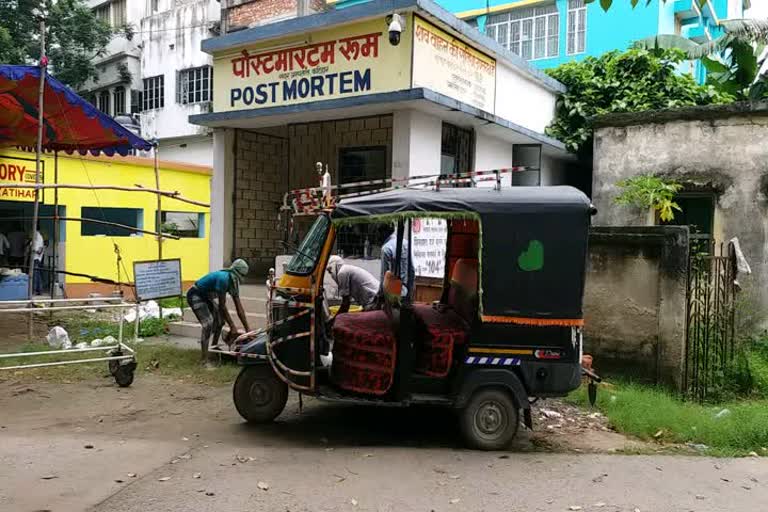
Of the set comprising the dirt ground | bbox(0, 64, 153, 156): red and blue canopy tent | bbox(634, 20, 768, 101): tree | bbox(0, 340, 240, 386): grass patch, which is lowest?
the dirt ground

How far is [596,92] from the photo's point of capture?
A: 508 inches

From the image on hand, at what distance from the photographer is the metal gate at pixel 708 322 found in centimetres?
730

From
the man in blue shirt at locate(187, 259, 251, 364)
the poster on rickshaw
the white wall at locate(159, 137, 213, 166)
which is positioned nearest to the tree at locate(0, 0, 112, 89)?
the white wall at locate(159, 137, 213, 166)

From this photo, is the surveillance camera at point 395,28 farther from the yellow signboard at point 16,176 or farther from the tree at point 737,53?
the yellow signboard at point 16,176

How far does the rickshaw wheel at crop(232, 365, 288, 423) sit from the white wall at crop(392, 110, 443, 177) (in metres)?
4.04

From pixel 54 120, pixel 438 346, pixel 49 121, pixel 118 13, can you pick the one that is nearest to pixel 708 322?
pixel 438 346

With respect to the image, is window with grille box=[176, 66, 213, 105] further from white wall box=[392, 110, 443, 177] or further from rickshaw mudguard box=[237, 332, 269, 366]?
rickshaw mudguard box=[237, 332, 269, 366]

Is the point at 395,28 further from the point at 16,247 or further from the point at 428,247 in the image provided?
the point at 16,247

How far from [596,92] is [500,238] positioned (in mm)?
8842

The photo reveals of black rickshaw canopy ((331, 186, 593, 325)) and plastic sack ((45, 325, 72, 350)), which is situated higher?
black rickshaw canopy ((331, 186, 593, 325))

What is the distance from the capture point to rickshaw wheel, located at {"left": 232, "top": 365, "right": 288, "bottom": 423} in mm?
5934

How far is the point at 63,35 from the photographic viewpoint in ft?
82.2

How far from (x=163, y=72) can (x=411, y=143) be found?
66.9ft

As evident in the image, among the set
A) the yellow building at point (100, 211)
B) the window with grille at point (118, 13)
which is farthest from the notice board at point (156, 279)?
the window with grille at point (118, 13)
